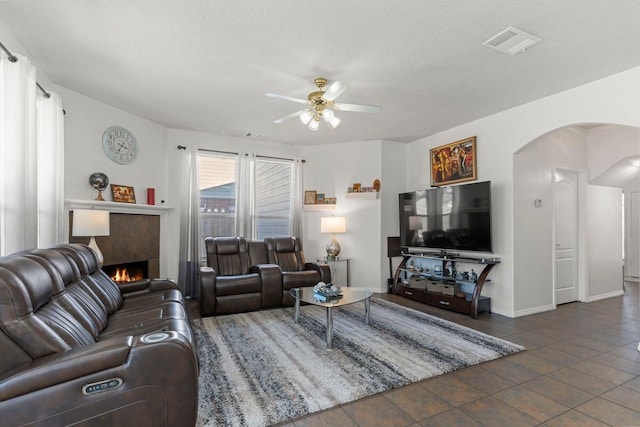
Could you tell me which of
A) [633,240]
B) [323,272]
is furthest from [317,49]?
[633,240]

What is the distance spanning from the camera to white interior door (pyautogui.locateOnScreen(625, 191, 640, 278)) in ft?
21.4

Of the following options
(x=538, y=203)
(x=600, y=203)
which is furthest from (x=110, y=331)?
(x=600, y=203)

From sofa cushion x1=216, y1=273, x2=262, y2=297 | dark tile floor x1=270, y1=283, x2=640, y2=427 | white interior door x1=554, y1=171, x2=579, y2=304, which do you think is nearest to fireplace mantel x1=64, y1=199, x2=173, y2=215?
sofa cushion x1=216, y1=273, x2=262, y2=297

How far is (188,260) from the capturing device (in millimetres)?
4941

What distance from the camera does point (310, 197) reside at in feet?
19.1

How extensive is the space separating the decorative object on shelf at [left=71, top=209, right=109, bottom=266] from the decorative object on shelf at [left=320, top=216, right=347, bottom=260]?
315cm

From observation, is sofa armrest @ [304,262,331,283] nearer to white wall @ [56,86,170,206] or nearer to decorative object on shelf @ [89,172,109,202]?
white wall @ [56,86,170,206]

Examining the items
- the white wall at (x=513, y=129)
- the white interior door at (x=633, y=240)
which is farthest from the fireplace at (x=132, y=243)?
the white interior door at (x=633, y=240)

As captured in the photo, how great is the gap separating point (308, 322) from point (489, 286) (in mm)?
2520

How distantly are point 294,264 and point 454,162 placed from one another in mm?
2943

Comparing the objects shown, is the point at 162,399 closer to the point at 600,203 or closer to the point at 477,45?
the point at 477,45

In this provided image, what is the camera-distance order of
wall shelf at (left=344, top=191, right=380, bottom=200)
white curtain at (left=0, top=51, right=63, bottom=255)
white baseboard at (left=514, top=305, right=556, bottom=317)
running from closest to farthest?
white curtain at (left=0, top=51, right=63, bottom=255), white baseboard at (left=514, top=305, right=556, bottom=317), wall shelf at (left=344, top=191, right=380, bottom=200)

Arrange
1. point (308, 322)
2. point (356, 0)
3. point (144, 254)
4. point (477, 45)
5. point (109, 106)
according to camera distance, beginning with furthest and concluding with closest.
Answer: point (144, 254) < point (109, 106) < point (308, 322) < point (477, 45) < point (356, 0)

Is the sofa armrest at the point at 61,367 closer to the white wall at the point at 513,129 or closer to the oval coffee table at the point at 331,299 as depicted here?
the oval coffee table at the point at 331,299
